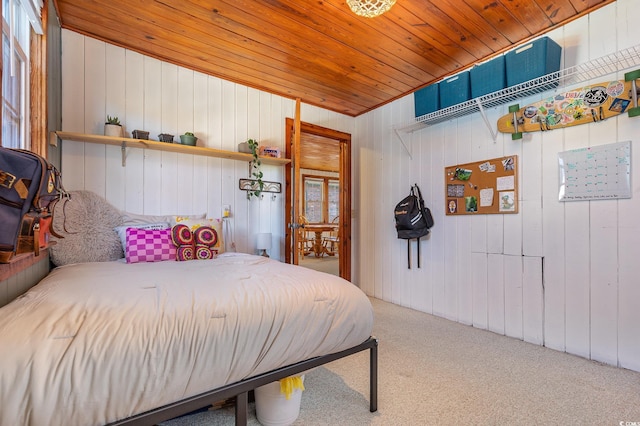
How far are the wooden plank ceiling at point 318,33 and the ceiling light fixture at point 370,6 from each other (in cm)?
30

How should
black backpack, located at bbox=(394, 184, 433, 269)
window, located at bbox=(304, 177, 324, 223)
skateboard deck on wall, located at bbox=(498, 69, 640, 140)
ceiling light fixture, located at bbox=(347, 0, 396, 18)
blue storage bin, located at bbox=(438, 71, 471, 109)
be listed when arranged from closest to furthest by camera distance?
ceiling light fixture, located at bbox=(347, 0, 396, 18) < skateboard deck on wall, located at bbox=(498, 69, 640, 140) < blue storage bin, located at bbox=(438, 71, 471, 109) < black backpack, located at bbox=(394, 184, 433, 269) < window, located at bbox=(304, 177, 324, 223)

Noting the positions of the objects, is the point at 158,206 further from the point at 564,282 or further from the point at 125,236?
the point at 564,282

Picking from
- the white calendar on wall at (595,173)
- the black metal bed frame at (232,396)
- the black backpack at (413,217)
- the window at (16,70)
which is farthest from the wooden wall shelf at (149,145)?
the white calendar on wall at (595,173)

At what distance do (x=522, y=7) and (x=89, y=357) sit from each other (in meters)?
2.98

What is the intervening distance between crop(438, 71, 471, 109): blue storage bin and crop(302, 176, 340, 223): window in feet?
18.9

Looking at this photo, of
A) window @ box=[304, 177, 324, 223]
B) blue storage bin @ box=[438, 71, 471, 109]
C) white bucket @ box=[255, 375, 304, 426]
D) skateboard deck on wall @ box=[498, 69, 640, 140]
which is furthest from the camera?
window @ box=[304, 177, 324, 223]

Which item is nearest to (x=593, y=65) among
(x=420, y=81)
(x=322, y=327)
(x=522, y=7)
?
(x=522, y=7)

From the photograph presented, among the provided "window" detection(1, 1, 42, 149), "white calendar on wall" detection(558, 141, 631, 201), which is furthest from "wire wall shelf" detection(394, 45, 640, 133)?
"window" detection(1, 1, 42, 149)

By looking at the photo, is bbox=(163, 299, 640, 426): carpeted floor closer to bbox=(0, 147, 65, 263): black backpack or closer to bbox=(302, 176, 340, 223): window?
bbox=(0, 147, 65, 263): black backpack

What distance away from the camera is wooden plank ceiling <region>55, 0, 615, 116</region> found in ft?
6.65

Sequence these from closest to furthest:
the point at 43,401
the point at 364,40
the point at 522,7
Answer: the point at 43,401, the point at 522,7, the point at 364,40

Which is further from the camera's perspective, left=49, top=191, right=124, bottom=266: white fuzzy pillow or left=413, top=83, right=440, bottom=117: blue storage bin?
left=413, top=83, right=440, bottom=117: blue storage bin

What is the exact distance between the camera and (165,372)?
2.93ft

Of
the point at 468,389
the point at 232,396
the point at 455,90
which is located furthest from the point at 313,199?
the point at 232,396
